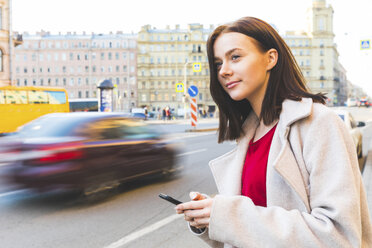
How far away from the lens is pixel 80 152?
21.1ft

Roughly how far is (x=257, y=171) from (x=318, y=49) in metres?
118

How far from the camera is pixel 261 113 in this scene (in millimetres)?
1622

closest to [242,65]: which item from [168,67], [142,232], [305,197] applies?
[305,197]

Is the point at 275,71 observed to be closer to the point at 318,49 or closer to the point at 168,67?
the point at 168,67

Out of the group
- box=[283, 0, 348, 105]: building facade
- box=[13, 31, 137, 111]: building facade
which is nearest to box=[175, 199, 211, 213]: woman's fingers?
box=[13, 31, 137, 111]: building facade

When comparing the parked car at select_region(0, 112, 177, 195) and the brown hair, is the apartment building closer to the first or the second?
the parked car at select_region(0, 112, 177, 195)

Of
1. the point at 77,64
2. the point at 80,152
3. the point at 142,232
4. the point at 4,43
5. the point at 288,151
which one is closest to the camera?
the point at 288,151

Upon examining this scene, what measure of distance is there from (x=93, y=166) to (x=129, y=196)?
0.83 metres

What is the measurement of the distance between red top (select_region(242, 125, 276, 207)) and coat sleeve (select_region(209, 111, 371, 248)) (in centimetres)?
20

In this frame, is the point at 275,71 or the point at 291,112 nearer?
the point at 291,112

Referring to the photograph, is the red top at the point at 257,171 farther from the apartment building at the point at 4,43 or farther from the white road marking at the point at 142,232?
the apartment building at the point at 4,43

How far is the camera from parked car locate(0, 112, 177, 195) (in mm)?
6141

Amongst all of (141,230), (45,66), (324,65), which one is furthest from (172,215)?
(324,65)

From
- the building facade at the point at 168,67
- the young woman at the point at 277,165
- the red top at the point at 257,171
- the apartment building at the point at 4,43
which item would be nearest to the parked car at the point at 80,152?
the young woman at the point at 277,165
